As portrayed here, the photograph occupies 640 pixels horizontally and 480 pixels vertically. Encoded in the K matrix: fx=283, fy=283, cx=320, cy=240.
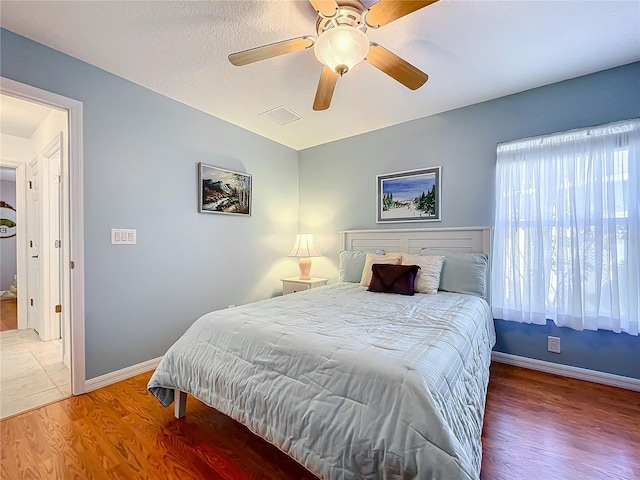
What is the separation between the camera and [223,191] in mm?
3107

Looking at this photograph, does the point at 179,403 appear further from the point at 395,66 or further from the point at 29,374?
the point at 395,66

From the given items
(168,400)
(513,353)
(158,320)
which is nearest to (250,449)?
(168,400)

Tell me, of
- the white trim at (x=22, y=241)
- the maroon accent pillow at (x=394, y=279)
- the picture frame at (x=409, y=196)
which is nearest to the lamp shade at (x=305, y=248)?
the picture frame at (x=409, y=196)

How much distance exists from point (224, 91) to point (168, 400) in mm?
2468

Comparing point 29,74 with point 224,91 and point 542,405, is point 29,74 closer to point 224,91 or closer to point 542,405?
point 224,91

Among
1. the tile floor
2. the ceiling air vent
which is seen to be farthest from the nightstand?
the tile floor

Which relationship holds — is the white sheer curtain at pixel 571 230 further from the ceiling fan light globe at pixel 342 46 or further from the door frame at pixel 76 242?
the door frame at pixel 76 242

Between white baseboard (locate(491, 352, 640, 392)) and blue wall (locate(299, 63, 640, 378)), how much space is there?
0.04m

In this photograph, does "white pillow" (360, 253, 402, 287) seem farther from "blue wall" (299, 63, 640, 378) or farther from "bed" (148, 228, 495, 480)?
"bed" (148, 228, 495, 480)

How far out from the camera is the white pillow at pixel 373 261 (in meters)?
2.80

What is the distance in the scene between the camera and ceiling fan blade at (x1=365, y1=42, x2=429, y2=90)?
161 centimetres

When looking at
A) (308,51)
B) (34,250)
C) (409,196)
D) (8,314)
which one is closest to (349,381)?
(308,51)

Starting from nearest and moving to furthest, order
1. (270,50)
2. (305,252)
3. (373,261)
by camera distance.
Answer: (270,50), (373,261), (305,252)

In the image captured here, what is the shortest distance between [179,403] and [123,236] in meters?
1.41
